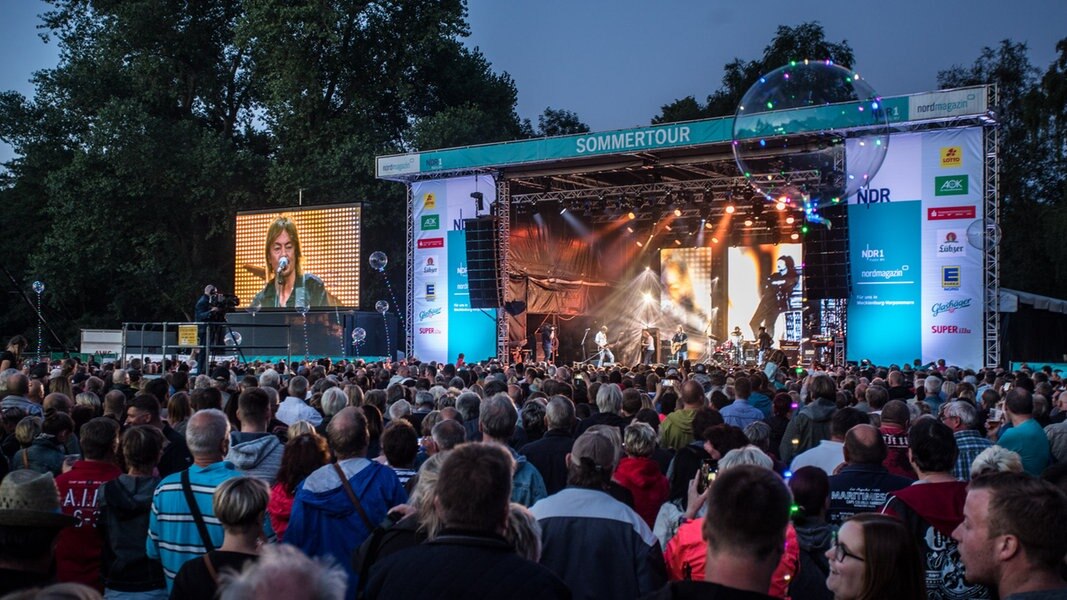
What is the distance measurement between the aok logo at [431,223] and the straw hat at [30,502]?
2287 centimetres

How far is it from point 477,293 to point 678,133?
673 centimetres

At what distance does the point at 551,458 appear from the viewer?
229 inches

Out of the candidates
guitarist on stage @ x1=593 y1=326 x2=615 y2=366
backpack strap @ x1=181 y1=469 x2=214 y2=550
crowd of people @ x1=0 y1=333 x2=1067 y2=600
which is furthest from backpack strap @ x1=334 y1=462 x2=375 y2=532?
guitarist on stage @ x1=593 y1=326 x2=615 y2=366

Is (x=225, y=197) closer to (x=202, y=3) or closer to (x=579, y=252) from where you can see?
(x=202, y=3)

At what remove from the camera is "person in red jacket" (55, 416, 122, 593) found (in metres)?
4.57

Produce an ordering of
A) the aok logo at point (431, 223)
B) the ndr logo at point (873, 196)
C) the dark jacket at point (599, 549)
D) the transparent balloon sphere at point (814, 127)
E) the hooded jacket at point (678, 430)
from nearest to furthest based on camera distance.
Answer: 1. the dark jacket at point (599, 549)
2. the hooded jacket at point (678, 430)
3. the transparent balloon sphere at point (814, 127)
4. the ndr logo at point (873, 196)
5. the aok logo at point (431, 223)

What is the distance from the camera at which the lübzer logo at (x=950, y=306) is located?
19625 mm

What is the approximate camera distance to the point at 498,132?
123 ft

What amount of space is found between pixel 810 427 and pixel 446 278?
19318 mm

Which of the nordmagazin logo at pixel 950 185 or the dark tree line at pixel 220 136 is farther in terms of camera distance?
the dark tree line at pixel 220 136

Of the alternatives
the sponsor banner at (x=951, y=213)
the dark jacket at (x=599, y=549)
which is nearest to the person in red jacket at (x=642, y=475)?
the dark jacket at (x=599, y=549)

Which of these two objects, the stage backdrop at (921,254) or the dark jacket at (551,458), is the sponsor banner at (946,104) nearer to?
the stage backdrop at (921,254)

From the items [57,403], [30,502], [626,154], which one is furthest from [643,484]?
[626,154]

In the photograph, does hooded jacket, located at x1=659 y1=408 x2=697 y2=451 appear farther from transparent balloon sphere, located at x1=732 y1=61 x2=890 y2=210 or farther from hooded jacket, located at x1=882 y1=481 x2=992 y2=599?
transparent balloon sphere, located at x1=732 y1=61 x2=890 y2=210
